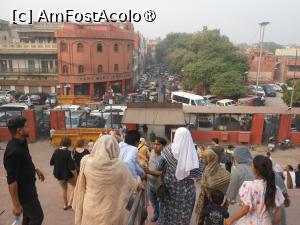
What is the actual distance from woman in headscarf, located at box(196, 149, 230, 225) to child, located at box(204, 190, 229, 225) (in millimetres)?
212

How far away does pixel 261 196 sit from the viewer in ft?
9.39

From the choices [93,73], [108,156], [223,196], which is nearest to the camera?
[108,156]

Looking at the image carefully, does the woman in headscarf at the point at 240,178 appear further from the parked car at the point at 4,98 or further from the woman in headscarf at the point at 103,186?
the parked car at the point at 4,98

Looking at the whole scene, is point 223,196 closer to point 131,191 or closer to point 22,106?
point 131,191

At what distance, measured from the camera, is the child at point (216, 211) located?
3.76m

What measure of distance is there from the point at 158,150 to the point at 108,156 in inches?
72.6

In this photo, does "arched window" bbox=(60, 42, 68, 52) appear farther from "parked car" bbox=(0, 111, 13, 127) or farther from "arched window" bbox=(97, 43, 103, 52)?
"parked car" bbox=(0, 111, 13, 127)

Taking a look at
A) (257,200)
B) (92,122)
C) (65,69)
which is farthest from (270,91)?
(257,200)

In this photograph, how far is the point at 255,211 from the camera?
294cm

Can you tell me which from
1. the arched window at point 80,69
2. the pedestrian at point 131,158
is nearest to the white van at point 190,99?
the arched window at point 80,69

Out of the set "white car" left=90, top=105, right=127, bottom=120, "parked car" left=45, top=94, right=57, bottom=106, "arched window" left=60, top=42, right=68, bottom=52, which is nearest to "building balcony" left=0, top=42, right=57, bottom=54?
"arched window" left=60, top=42, right=68, bottom=52

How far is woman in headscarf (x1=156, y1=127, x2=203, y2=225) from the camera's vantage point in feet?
11.3

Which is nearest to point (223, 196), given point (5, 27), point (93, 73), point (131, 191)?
point (131, 191)

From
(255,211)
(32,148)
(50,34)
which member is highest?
(50,34)
